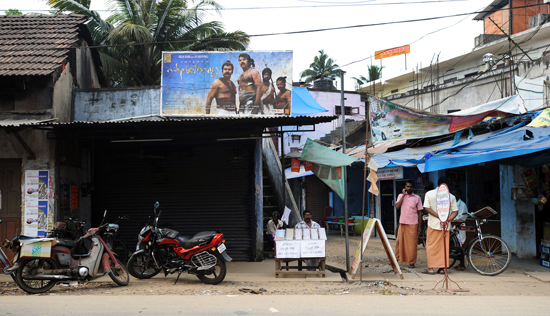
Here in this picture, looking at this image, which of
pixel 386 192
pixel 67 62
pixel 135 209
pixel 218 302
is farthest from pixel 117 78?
pixel 218 302

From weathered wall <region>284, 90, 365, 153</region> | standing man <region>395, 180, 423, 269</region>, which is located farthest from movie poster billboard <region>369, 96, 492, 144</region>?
weathered wall <region>284, 90, 365, 153</region>

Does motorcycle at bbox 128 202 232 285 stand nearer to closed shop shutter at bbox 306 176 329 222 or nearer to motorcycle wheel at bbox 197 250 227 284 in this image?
motorcycle wheel at bbox 197 250 227 284

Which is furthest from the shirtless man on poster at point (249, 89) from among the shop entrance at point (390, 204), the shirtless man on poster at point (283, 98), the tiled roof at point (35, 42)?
the shop entrance at point (390, 204)

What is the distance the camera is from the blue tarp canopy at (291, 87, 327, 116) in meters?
14.8

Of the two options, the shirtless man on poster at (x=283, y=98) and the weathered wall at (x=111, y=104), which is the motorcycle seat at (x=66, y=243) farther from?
the shirtless man on poster at (x=283, y=98)

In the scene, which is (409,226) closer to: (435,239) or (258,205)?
(435,239)

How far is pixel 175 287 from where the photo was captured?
8.12m

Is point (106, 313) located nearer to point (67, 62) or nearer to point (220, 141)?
point (220, 141)

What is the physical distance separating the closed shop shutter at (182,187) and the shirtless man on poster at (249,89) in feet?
8.53

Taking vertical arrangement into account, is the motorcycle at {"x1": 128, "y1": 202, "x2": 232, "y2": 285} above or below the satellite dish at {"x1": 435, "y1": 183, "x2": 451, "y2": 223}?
below

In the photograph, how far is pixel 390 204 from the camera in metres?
17.3

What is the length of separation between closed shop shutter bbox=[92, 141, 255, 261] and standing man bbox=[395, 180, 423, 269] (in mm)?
3529

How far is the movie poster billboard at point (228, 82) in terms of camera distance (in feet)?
43.0

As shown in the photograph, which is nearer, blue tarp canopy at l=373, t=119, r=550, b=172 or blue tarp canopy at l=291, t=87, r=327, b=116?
blue tarp canopy at l=373, t=119, r=550, b=172
